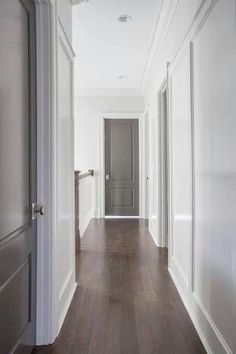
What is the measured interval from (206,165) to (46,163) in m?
1.02

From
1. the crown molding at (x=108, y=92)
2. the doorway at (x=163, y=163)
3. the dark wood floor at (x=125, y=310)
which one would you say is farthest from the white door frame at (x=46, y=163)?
the crown molding at (x=108, y=92)

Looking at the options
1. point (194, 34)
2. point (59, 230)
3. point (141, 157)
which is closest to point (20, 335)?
point (59, 230)

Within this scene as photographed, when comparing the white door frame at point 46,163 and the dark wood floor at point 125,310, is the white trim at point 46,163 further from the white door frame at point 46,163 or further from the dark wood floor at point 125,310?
the dark wood floor at point 125,310

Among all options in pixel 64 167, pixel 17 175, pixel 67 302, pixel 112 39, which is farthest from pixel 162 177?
pixel 17 175

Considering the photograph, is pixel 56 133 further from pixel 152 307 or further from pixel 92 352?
pixel 152 307

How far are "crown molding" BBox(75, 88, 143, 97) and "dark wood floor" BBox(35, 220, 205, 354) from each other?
3804 millimetres

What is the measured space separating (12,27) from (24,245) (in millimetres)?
1112

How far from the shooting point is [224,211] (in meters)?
1.79

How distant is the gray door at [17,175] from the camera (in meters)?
1.49

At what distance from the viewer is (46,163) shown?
2.10 m

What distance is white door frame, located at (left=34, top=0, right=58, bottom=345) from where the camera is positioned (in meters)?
2.09

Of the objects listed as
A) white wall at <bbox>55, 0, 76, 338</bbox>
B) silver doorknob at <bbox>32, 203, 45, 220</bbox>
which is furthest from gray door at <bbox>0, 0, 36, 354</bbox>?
white wall at <bbox>55, 0, 76, 338</bbox>

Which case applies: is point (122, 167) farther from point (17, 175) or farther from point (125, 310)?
point (17, 175)

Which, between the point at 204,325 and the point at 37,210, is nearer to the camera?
the point at 37,210
